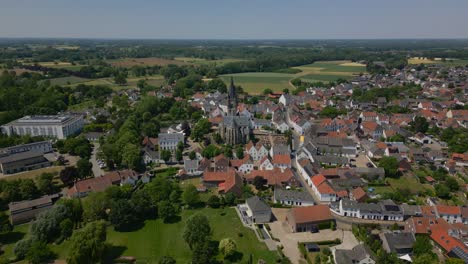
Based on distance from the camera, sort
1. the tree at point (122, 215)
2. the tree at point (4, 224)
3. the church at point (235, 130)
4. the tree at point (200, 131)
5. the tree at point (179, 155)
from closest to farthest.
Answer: the tree at point (4, 224) < the tree at point (122, 215) < the tree at point (179, 155) < the church at point (235, 130) < the tree at point (200, 131)

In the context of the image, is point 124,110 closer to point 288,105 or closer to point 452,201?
point 288,105

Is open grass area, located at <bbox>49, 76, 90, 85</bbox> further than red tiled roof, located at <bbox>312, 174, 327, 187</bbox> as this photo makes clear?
Yes

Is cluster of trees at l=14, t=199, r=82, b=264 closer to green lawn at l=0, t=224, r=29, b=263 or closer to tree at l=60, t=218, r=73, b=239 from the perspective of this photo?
tree at l=60, t=218, r=73, b=239

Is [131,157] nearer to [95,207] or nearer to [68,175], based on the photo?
[68,175]

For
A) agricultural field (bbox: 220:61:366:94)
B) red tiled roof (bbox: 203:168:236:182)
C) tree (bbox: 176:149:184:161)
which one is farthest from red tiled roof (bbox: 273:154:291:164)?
agricultural field (bbox: 220:61:366:94)

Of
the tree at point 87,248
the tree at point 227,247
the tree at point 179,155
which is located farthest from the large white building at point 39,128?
the tree at point 227,247

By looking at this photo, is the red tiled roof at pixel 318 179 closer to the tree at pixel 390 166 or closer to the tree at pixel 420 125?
the tree at pixel 390 166
